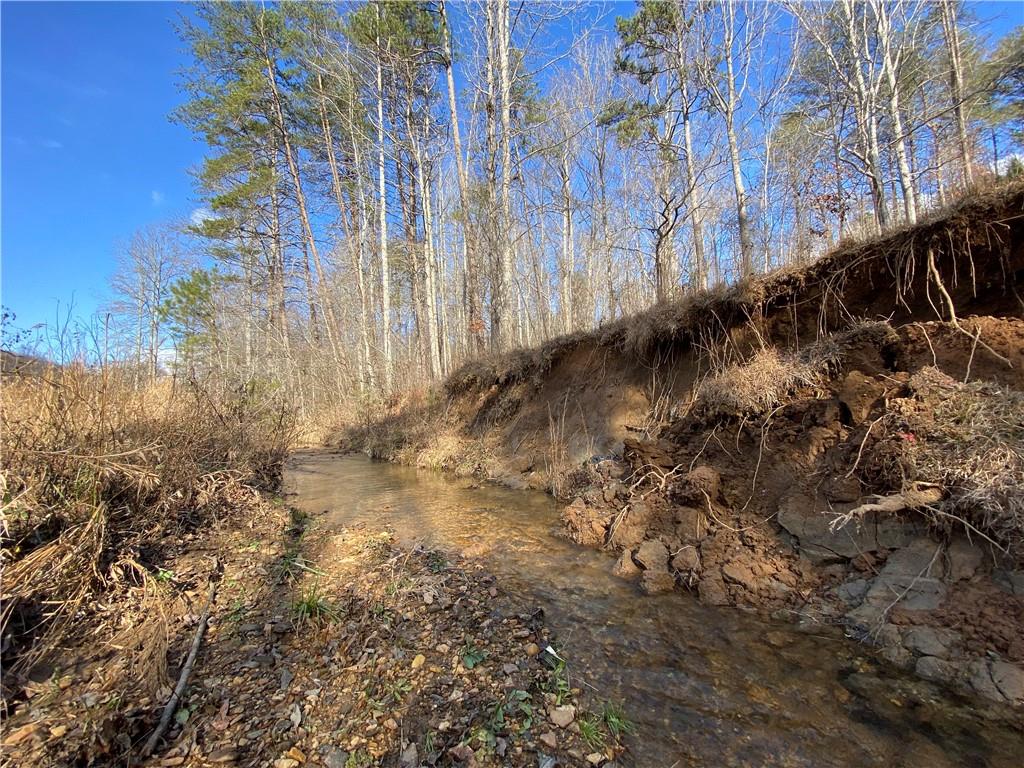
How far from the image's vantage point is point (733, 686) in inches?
108

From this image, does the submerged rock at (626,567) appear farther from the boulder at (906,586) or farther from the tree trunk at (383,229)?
the tree trunk at (383,229)

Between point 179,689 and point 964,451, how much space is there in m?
5.53

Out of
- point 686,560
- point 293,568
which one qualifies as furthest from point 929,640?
point 293,568

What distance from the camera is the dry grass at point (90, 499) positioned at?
290 centimetres

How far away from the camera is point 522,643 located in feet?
10.6

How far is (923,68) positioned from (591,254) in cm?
1140

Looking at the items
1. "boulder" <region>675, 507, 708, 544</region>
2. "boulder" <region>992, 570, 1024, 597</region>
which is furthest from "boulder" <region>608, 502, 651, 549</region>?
"boulder" <region>992, 570, 1024, 597</region>

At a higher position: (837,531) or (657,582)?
(837,531)

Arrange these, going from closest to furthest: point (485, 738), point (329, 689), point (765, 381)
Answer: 1. point (485, 738)
2. point (329, 689)
3. point (765, 381)

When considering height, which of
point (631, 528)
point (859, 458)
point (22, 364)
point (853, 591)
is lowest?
point (853, 591)

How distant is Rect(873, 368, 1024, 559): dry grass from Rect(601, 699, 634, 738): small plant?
8.74 ft

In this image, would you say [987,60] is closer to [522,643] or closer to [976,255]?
[976,255]

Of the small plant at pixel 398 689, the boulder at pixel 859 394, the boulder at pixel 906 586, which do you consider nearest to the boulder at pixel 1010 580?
the boulder at pixel 906 586

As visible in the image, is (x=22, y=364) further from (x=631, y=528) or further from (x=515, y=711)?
(x=631, y=528)
